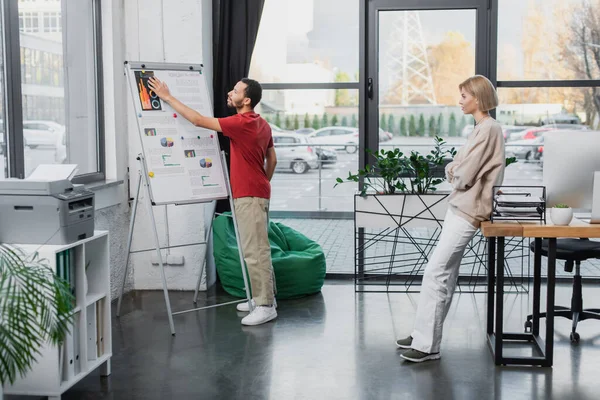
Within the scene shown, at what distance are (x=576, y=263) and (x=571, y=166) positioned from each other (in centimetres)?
90

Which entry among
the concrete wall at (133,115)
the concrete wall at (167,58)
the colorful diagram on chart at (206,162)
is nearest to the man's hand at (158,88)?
the colorful diagram on chart at (206,162)

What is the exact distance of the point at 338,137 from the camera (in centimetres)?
600

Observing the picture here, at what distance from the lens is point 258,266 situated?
4.75 metres

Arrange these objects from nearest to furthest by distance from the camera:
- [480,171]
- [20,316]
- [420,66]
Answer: [20,316], [480,171], [420,66]

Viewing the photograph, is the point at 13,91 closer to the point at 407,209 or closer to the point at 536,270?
the point at 407,209

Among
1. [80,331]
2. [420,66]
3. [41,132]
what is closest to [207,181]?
[41,132]

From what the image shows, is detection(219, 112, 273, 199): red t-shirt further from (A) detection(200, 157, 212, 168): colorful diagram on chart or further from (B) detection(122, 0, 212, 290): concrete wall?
(B) detection(122, 0, 212, 290): concrete wall

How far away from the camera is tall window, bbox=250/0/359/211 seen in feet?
19.4

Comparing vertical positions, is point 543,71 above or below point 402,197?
above

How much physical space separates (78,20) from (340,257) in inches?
105

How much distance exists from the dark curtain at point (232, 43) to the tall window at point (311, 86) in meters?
0.23

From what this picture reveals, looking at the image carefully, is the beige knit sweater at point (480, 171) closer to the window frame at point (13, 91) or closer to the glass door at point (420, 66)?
the glass door at point (420, 66)

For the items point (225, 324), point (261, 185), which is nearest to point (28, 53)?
point (261, 185)

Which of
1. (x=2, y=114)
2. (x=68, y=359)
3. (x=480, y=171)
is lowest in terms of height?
(x=68, y=359)
